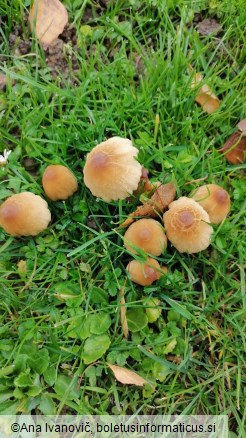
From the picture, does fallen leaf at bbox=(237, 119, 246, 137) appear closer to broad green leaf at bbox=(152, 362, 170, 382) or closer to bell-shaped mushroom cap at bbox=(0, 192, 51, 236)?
bell-shaped mushroom cap at bbox=(0, 192, 51, 236)

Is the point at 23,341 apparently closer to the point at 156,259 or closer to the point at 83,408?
the point at 83,408

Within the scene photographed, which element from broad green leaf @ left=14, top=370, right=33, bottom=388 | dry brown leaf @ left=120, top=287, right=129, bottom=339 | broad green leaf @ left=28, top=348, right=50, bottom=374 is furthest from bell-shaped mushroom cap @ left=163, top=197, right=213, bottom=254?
broad green leaf @ left=14, top=370, right=33, bottom=388

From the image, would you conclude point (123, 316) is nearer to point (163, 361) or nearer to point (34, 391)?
point (163, 361)

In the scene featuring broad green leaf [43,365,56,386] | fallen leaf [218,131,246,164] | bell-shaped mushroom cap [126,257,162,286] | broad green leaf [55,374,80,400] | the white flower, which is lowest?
broad green leaf [55,374,80,400]

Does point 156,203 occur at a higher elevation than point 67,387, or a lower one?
higher

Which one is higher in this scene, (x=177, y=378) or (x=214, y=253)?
(x=214, y=253)

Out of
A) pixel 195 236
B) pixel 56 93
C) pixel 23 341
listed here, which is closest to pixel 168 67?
pixel 56 93

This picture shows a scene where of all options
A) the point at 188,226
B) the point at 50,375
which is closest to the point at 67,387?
the point at 50,375
